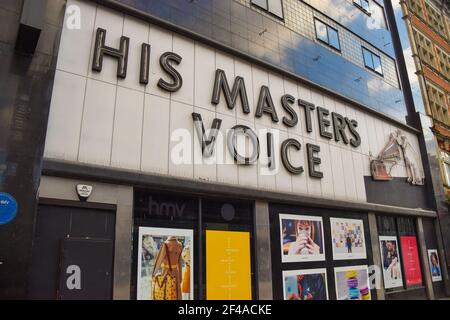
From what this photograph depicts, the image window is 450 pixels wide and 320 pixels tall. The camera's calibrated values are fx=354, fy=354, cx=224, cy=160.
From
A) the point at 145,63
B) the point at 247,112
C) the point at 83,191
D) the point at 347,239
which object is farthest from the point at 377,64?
the point at 83,191

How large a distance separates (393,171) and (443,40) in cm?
1928

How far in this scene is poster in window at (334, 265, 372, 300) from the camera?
14064mm

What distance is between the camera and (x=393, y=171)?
19281mm

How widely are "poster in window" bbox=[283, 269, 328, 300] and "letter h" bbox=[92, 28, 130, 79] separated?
8550mm

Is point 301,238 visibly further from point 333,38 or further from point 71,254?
point 333,38

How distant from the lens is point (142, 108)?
A: 33.9 feet

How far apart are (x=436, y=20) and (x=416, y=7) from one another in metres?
3.98

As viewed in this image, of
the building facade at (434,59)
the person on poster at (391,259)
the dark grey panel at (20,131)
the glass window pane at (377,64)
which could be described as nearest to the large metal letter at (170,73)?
the dark grey panel at (20,131)

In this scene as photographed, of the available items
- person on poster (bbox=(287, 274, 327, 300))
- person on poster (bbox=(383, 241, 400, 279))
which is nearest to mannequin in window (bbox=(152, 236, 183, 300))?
person on poster (bbox=(287, 274, 327, 300))

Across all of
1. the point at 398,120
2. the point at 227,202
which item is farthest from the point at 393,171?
the point at 227,202

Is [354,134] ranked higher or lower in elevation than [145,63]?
higher

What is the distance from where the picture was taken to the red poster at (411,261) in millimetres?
17781

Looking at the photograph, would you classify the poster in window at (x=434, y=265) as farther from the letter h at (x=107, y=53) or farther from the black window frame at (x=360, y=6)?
the letter h at (x=107, y=53)
